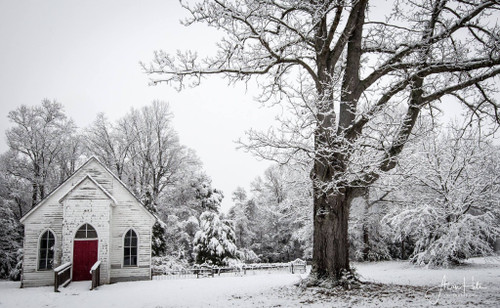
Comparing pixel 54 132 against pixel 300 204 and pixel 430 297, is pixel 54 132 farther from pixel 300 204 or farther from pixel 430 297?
pixel 430 297

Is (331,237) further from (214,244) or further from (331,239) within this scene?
(214,244)

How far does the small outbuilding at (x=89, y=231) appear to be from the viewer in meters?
15.8

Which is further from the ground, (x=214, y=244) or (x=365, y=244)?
(x=214, y=244)

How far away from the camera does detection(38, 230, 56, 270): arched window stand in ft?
53.1

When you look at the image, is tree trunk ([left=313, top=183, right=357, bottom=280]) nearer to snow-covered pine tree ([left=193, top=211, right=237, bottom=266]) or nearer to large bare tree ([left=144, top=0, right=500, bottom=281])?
large bare tree ([left=144, top=0, right=500, bottom=281])

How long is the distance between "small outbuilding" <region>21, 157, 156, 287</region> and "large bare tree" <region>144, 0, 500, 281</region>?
1081 centimetres

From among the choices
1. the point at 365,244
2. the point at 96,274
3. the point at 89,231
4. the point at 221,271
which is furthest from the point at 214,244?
the point at 365,244

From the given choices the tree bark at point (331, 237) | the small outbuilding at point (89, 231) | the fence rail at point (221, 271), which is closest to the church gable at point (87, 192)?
the small outbuilding at point (89, 231)

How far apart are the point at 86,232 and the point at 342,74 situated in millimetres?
14308

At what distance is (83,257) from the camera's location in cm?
1582

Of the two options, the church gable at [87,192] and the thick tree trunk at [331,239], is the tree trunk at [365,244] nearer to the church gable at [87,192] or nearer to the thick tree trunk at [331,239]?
the church gable at [87,192]

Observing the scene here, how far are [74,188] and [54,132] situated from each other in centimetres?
1216

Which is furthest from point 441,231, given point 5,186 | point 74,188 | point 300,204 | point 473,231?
point 5,186

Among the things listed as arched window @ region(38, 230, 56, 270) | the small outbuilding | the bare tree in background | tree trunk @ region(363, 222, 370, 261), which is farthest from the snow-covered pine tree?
the bare tree in background
